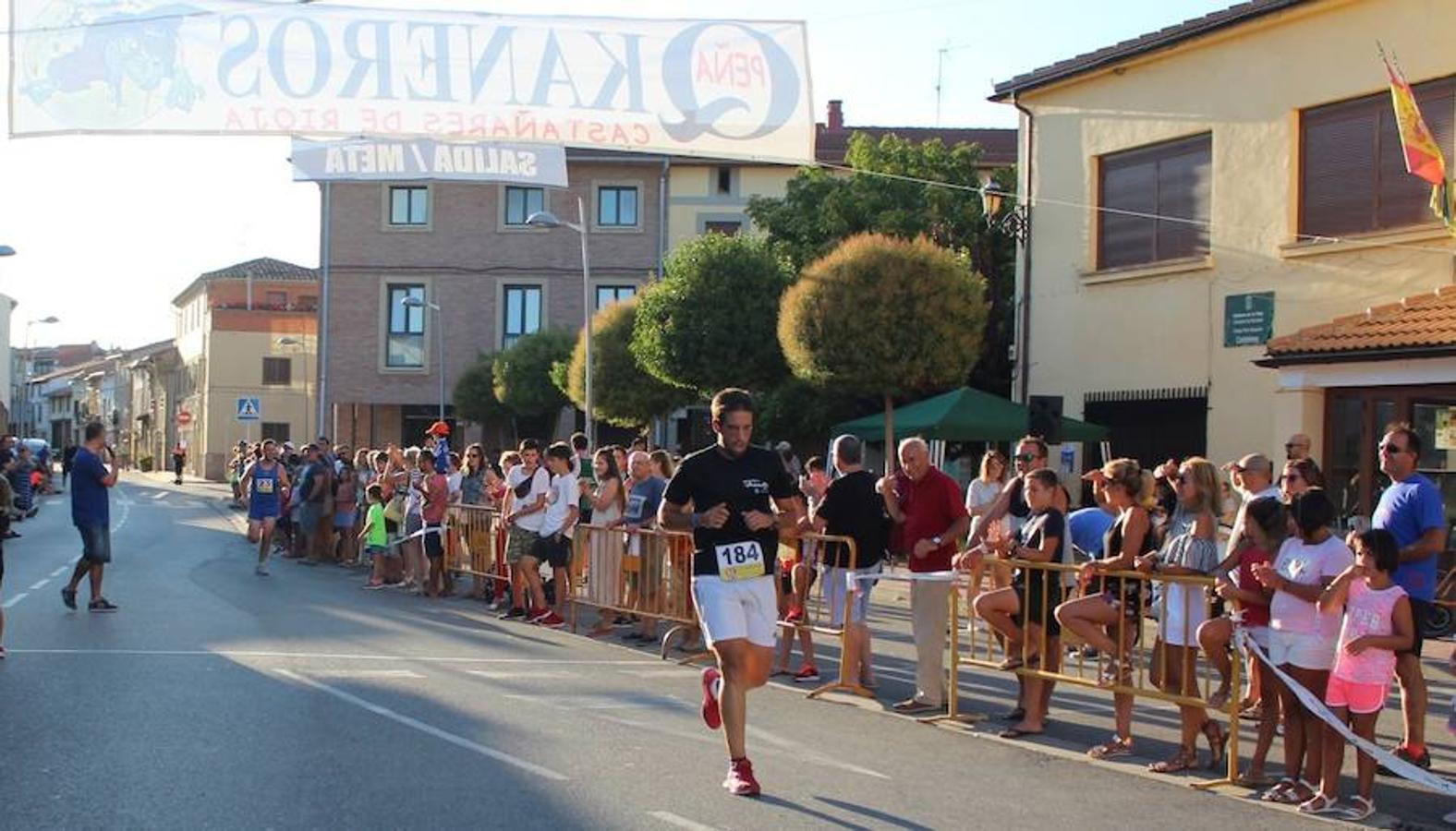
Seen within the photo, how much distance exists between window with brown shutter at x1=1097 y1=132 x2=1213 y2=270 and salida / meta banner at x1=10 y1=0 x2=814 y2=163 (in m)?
9.09

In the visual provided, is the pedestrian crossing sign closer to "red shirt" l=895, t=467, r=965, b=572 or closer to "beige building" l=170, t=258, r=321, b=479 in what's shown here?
"beige building" l=170, t=258, r=321, b=479

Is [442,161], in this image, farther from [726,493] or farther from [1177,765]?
[1177,765]

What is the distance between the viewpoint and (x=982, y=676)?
12359mm

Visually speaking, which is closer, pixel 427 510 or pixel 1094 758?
pixel 1094 758

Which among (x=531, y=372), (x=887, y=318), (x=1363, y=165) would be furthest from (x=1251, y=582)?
(x=531, y=372)

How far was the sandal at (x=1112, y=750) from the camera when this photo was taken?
29.5 feet

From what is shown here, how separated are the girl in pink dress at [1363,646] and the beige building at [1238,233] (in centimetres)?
885

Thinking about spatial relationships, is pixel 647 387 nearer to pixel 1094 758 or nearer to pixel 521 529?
pixel 521 529

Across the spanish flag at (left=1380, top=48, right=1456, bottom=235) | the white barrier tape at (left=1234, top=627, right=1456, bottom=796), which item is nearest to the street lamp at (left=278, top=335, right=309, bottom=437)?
the spanish flag at (left=1380, top=48, right=1456, bottom=235)

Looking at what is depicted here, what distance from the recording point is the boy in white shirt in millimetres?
15133

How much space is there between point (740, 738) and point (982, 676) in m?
5.16

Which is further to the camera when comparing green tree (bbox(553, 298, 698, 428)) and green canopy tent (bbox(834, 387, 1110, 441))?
green tree (bbox(553, 298, 698, 428))

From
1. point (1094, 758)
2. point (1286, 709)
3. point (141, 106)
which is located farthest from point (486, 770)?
point (141, 106)

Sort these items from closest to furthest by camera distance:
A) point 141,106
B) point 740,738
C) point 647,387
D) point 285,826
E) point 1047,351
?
point 285,826, point 740,738, point 141,106, point 1047,351, point 647,387
